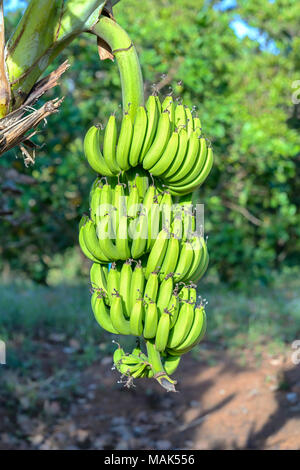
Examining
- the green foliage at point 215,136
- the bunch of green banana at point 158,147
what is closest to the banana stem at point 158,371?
the bunch of green banana at point 158,147

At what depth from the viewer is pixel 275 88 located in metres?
8.29

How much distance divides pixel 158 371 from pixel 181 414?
3482 millimetres

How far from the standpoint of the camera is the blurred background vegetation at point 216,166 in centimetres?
630

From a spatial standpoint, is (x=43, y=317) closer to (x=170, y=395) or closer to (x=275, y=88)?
(x=170, y=395)

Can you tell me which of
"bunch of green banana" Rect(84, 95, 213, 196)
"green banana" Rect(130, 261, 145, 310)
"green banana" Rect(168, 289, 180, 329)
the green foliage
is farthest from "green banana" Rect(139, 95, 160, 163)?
the green foliage

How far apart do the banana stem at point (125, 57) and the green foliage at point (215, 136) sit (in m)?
3.06

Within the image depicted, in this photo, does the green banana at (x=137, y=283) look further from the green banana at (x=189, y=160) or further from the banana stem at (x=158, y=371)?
the green banana at (x=189, y=160)

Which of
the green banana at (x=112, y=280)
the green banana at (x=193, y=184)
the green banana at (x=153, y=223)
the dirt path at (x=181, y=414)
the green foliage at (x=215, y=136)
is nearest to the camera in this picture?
the green banana at (x=153, y=223)

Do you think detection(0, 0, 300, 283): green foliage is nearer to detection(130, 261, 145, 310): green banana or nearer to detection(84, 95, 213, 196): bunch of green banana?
detection(84, 95, 213, 196): bunch of green banana

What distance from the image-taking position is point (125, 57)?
2.05 metres
